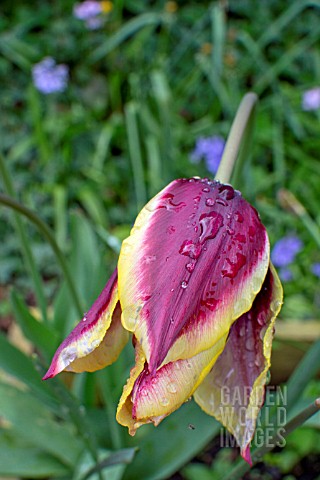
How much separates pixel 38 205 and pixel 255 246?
5.71 ft

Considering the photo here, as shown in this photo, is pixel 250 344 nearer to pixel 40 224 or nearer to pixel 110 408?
pixel 40 224

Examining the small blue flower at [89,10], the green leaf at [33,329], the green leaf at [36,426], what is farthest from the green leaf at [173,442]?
the small blue flower at [89,10]

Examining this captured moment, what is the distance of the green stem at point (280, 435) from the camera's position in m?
0.52

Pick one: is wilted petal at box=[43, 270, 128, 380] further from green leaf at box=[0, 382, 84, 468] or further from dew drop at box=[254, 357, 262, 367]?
green leaf at box=[0, 382, 84, 468]

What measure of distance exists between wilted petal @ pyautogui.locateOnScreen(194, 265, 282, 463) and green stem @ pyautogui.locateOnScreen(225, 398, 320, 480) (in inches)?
1.5

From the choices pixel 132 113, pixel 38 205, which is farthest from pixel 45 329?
pixel 38 205

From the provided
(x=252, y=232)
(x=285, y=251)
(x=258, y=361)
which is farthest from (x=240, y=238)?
(x=285, y=251)

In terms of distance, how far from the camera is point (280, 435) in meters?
0.59

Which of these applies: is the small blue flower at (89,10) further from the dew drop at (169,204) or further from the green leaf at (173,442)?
the dew drop at (169,204)

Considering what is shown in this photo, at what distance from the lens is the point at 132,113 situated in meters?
1.59

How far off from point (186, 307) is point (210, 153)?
140 centimetres

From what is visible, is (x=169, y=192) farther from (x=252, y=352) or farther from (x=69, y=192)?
(x=69, y=192)

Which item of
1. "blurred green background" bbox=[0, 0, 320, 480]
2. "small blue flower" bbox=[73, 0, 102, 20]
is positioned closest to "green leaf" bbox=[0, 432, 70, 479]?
"blurred green background" bbox=[0, 0, 320, 480]

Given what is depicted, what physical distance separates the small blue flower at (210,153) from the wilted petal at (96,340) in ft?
4.19
